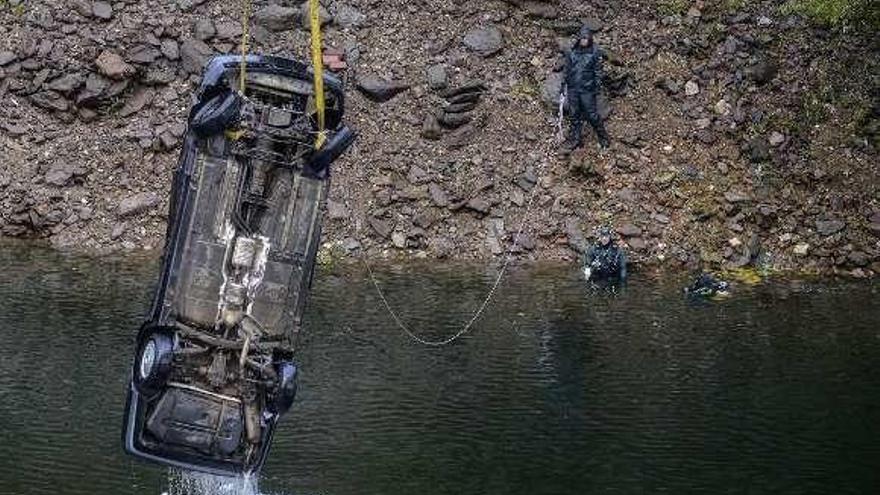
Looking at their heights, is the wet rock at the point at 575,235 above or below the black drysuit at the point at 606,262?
above

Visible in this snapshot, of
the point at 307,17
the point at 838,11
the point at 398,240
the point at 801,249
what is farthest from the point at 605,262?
the point at 838,11

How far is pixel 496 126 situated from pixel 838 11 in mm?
10760

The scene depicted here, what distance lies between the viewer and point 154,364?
1482 cm

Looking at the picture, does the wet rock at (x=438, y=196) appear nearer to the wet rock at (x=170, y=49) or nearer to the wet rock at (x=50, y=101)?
the wet rock at (x=170, y=49)

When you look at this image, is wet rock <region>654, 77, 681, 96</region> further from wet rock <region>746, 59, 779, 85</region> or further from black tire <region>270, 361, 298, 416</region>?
black tire <region>270, 361, 298, 416</region>

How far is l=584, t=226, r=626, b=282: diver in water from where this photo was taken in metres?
28.6

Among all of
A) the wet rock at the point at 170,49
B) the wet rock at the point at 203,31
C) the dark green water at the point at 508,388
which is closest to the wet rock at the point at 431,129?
the dark green water at the point at 508,388

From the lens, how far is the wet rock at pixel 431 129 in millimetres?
33469

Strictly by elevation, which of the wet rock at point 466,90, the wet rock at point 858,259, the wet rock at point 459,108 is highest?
the wet rock at point 466,90

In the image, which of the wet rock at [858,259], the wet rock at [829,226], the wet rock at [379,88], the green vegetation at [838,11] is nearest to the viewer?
the wet rock at [858,259]

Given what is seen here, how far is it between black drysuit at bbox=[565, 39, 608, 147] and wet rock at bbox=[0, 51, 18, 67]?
49.3 ft

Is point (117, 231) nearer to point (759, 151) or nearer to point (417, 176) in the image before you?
point (417, 176)

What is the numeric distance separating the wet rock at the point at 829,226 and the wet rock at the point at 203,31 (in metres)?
17.1

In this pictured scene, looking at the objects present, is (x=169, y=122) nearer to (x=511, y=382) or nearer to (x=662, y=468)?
(x=511, y=382)
